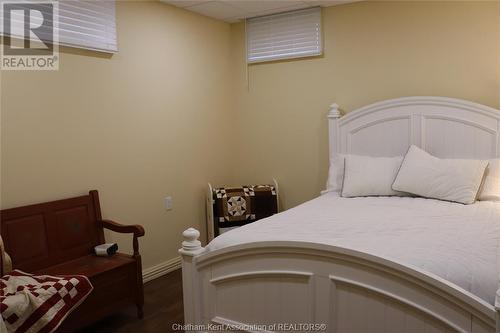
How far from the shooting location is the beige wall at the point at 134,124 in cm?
279

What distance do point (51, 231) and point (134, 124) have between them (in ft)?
3.45

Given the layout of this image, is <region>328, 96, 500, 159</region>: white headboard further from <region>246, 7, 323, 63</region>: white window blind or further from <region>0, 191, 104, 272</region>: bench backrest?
<region>0, 191, 104, 272</region>: bench backrest

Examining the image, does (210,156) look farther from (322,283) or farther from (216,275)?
(322,283)

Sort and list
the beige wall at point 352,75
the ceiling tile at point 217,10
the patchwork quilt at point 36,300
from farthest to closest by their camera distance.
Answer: the ceiling tile at point 217,10 < the beige wall at point 352,75 < the patchwork quilt at point 36,300

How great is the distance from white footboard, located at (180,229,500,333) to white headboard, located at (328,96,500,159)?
1.92m

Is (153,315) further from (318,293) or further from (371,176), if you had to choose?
(371,176)

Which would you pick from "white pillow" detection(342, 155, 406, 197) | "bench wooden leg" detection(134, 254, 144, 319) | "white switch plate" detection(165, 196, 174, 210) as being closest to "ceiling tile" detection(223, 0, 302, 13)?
"white pillow" detection(342, 155, 406, 197)

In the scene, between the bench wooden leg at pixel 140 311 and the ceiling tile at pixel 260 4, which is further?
the ceiling tile at pixel 260 4

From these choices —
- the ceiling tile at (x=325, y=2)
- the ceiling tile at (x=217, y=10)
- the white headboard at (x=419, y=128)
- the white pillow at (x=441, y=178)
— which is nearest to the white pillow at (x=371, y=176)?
the white pillow at (x=441, y=178)

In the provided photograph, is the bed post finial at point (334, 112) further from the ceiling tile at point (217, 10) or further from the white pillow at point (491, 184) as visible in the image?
the white pillow at point (491, 184)

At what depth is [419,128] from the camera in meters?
3.50

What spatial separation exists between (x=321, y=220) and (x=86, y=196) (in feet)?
5.17

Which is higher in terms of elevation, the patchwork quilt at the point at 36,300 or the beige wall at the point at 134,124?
the beige wall at the point at 134,124

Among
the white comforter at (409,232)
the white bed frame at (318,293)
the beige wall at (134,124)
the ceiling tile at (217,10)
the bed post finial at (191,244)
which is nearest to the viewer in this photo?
the white bed frame at (318,293)
